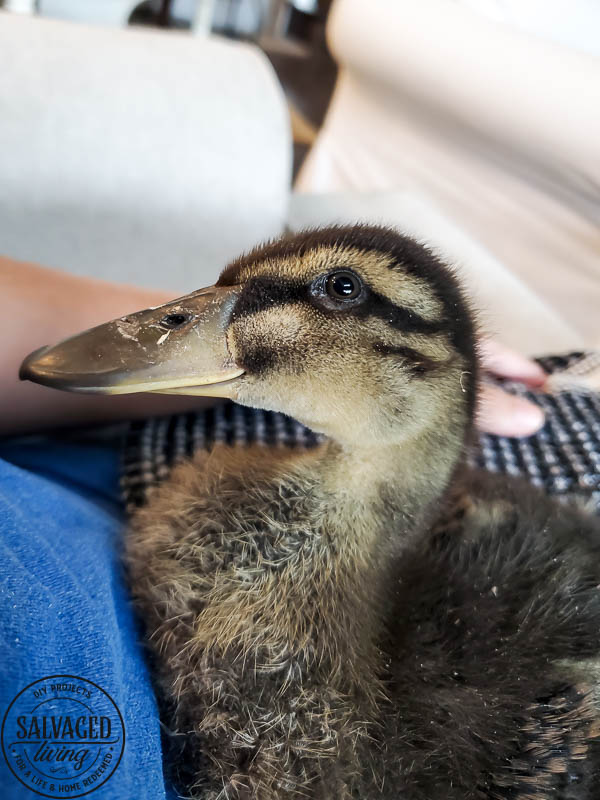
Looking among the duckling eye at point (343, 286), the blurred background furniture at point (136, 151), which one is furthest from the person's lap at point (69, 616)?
the blurred background furniture at point (136, 151)

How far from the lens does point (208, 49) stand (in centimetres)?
118

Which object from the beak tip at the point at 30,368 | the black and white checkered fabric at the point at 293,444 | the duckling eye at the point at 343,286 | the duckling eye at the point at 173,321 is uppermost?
the duckling eye at the point at 343,286

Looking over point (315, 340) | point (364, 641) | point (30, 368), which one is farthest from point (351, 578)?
point (30, 368)

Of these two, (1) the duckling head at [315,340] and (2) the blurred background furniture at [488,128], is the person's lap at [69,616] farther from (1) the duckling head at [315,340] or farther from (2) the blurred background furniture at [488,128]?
(2) the blurred background furniture at [488,128]

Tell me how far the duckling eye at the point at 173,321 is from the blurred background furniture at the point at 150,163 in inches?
20.6

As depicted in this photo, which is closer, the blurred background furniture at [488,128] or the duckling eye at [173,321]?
the duckling eye at [173,321]

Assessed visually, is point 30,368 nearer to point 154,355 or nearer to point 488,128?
point 154,355

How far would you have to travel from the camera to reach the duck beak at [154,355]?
518mm

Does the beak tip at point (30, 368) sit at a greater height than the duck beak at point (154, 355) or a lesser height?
lesser

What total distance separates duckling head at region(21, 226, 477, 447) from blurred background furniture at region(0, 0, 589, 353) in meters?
0.40

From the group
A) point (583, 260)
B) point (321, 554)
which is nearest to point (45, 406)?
point (321, 554)

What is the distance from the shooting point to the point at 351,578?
1.93ft

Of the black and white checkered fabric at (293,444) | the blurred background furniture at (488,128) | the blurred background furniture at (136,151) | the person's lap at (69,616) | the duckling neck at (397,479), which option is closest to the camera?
the person's lap at (69,616)

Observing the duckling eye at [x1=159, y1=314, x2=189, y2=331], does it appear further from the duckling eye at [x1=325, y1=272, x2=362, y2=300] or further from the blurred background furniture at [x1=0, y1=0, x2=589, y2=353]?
the blurred background furniture at [x1=0, y1=0, x2=589, y2=353]
